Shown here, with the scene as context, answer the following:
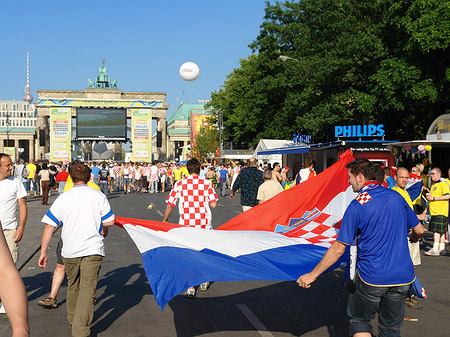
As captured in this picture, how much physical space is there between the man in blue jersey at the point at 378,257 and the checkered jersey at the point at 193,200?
358 centimetres

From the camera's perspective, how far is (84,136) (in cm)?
9106

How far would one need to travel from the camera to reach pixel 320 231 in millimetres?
6824

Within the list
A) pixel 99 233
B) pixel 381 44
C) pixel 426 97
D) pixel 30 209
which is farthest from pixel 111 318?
pixel 381 44

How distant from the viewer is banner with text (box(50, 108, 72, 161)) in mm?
88000

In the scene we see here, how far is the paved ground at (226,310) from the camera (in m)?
6.28

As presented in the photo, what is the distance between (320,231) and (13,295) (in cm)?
504

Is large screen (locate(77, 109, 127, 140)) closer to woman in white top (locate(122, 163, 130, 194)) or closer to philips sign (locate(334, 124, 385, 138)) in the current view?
woman in white top (locate(122, 163, 130, 194))

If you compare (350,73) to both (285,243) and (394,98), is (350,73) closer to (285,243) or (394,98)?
(394,98)

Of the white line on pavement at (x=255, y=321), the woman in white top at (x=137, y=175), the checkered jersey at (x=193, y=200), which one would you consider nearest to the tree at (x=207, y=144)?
the woman in white top at (x=137, y=175)

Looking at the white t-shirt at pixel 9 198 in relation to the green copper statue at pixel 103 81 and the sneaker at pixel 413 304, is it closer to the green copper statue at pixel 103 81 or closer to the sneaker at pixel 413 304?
the sneaker at pixel 413 304

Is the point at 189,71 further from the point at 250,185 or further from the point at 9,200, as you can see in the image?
the point at 9,200

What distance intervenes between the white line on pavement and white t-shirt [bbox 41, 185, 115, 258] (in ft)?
6.10

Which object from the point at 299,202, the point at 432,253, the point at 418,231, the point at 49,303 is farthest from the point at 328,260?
the point at 432,253

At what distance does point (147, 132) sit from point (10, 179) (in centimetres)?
8560
